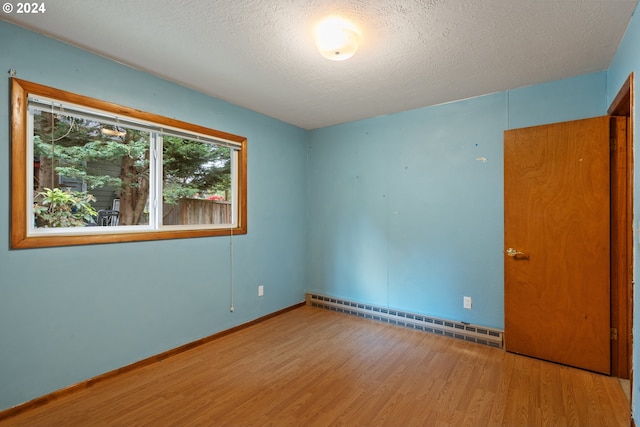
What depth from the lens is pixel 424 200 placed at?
330 cm

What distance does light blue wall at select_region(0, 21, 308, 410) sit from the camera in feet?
6.24

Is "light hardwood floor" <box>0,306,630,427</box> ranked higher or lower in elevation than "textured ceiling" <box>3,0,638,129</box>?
lower

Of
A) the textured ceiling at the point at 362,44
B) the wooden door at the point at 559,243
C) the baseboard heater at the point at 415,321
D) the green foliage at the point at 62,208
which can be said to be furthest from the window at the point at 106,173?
the wooden door at the point at 559,243

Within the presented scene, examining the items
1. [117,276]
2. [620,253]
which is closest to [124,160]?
[117,276]

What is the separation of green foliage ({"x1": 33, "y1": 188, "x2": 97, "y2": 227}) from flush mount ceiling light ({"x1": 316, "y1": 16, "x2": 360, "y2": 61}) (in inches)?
81.5

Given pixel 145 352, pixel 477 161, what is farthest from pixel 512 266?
pixel 145 352

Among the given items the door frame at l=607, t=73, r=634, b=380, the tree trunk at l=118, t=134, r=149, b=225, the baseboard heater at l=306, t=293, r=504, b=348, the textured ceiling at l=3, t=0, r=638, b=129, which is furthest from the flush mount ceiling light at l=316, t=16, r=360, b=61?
the baseboard heater at l=306, t=293, r=504, b=348

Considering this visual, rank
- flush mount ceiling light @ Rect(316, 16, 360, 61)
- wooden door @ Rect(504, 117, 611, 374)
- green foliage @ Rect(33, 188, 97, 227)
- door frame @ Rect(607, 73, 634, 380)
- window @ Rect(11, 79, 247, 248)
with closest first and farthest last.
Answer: flush mount ceiling light @ Rect(316, 16, 360, 61) < window @ Rect(11, 79, 247, 248) < green foliage @ Rect(33, 188, 97, 227) < door frame @ Rect(607, 73, 634, 380) < wooden door @ Rect(504, 117, 611, 374)

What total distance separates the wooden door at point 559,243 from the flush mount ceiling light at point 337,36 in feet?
5.75

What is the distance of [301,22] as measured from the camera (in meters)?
1.85

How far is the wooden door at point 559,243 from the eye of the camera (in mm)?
2330

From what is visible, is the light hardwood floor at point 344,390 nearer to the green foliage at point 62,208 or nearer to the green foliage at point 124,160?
the green foliage at point 62,208

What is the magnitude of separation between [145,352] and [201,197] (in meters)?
1.47

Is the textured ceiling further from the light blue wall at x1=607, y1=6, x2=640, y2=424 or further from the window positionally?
the window
